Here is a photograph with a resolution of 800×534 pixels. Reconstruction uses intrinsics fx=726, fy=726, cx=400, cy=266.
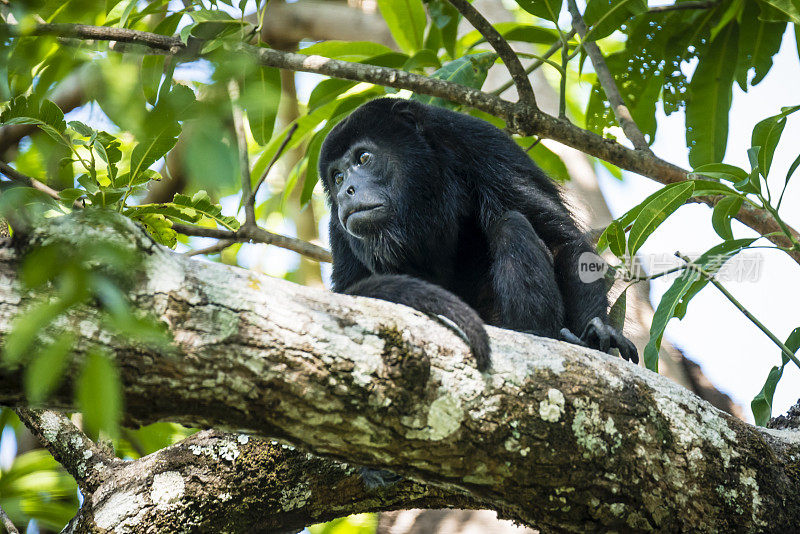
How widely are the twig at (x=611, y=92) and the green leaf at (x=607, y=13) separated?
0.07 meters

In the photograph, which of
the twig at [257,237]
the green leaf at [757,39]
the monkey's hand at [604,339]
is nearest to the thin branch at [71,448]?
the twig at [257,237]

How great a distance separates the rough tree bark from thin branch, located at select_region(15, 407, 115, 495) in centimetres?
28

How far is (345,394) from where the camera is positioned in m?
1.65

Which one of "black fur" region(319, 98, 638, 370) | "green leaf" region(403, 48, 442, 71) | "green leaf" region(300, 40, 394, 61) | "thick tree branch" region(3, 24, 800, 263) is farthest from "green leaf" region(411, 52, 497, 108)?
"green leaf" region(300, 40, 394, 61)

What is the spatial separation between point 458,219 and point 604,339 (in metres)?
1.05

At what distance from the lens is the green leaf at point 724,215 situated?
8.96ft

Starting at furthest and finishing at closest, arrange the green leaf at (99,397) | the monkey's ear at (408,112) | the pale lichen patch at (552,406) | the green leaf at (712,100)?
the green leaf at (712,100), the monkey's ear at (408,112), the pale lichen patch at (552,406), the green leaf at (99,397)

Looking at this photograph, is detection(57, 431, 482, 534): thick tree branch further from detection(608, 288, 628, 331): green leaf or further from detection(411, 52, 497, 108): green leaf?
detection(411, 52, 497, 108): green leaf

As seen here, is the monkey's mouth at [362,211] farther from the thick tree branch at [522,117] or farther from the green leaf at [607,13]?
the green leaf at [607,13]

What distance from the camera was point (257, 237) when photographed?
11.7ft

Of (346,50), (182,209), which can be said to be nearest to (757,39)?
(346,50)

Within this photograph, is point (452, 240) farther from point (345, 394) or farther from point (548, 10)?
point (345, 394)

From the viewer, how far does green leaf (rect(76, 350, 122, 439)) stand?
2.60 ft

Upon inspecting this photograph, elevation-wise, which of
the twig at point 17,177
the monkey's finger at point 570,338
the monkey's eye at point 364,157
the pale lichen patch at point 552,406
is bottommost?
the pale lichen patch at point 552,406
